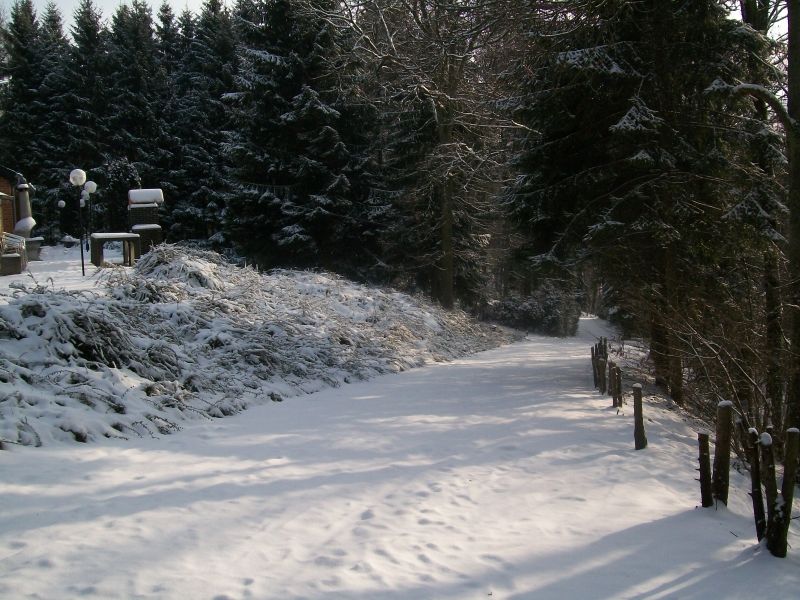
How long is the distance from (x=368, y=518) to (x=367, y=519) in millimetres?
21

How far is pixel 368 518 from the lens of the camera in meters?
4.26

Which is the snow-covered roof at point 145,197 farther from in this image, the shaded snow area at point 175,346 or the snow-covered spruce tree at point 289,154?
the shaded snow area at point 175,346

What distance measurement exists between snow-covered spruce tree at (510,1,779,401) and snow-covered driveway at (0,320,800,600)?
4248 mm

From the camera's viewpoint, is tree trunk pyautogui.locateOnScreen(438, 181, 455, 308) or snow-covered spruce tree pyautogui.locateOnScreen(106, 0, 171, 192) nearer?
tree trunk pyautogui.locateOnScreen(438, 181, 455, 308)

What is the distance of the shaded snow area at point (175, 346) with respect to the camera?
5.74 meters

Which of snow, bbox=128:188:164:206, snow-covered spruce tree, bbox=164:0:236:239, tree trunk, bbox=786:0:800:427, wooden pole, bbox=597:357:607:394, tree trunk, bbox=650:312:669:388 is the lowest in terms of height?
wooden pole, bbox=597:357:607:394

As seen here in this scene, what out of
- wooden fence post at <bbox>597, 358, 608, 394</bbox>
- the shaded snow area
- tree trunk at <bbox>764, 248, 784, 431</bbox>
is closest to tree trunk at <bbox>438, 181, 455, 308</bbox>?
the shaded snow area

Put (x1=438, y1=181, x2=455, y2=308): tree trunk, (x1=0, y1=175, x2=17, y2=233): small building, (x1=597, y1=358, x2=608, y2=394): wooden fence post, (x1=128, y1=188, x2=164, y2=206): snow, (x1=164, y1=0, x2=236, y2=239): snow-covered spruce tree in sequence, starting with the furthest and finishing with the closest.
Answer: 1. (x1=164, y1=0, x2=236, y2=239): snow-covered spruce tree
2. (x1=0, y1=175, x2=17, y2=233): small building
3. (x1=438, y1=181, x2=455, y2=308): tree trunk
4. (x1=128, y1=188, x2=164, y2=206): snow
5. (x1=597, y1=358, x2=608, y2=394): wooden fence post

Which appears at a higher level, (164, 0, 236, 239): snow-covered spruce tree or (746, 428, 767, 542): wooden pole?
→ (164, 0, 236, 239): snow-covered spruce tree

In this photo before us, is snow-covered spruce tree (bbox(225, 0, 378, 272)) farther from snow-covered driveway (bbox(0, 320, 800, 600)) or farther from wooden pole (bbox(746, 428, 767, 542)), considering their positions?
wooden pole (bbox(746, 428, 767, 542))

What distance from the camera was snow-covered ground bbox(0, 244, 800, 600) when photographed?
3.29 meters

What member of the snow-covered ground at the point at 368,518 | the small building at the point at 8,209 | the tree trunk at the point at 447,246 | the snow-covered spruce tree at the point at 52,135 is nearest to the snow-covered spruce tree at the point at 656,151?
the snow-covered ground at the point at 368,518

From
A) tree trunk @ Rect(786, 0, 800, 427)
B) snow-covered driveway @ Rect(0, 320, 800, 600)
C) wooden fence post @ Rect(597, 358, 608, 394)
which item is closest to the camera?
snow-covered driveway @ Rect(0, 320, 800, 600)

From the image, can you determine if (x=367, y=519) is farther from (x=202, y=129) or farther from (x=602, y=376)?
(x=202, y=129)
